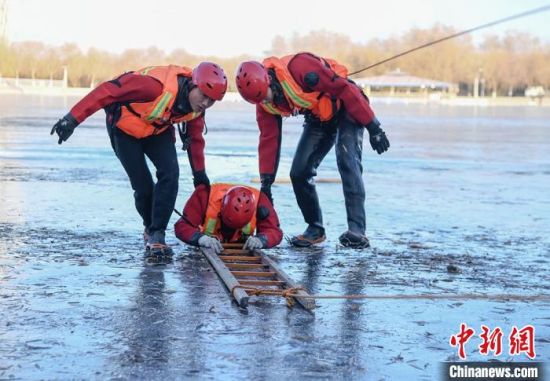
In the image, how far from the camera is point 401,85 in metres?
134

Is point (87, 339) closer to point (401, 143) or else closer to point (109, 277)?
point (109, 277)

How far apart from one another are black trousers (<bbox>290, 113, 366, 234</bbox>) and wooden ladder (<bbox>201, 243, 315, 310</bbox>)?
96 centimetres

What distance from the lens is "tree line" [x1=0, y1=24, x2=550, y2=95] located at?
129 m

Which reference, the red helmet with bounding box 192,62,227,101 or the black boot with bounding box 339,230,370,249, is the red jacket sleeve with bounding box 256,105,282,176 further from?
the red helmet with bounding box 192,62,227,101

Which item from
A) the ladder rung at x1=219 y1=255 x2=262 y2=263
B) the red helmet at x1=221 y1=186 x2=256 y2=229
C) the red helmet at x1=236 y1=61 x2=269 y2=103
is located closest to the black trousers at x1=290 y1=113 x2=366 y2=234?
the red helmet at x1=221 y1=186 x2=256 y2=229

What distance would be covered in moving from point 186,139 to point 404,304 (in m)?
2.72

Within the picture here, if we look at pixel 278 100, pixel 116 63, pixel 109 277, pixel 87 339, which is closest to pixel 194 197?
pixel 278 100

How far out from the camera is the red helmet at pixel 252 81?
7395mm

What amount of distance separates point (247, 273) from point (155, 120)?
58.9 inches

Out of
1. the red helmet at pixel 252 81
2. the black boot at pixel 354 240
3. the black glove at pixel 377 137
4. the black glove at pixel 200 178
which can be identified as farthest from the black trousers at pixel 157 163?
the black glove at pixel 377 137

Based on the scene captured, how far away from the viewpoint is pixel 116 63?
513ft

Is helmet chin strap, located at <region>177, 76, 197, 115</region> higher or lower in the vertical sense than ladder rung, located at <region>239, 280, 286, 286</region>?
higher

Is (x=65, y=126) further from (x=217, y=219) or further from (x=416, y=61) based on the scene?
(x=416, y=61)

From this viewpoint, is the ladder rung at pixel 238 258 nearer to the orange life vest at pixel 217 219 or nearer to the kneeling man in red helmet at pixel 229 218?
the kneeling man in red helmet at pixel 229 218
